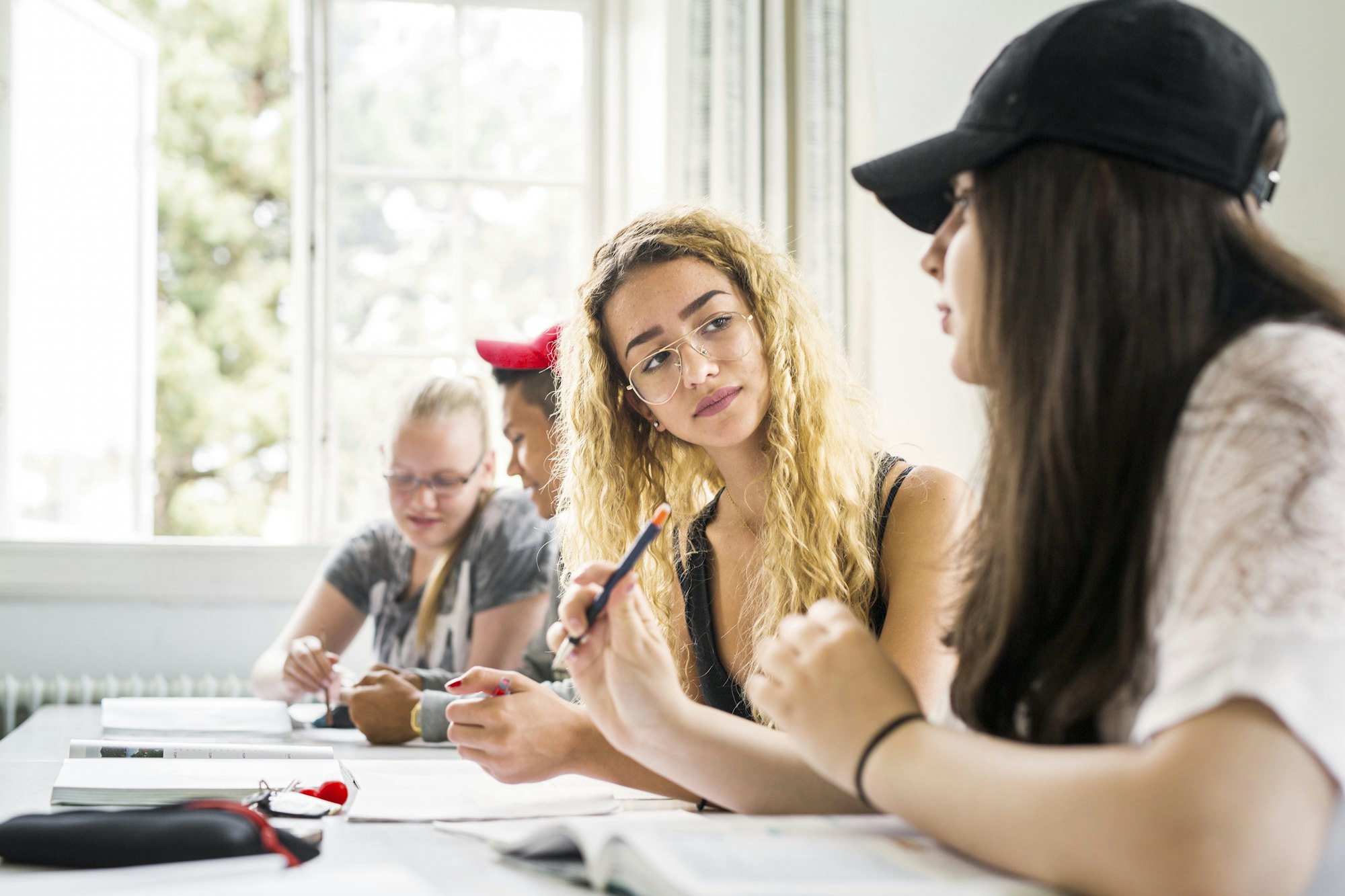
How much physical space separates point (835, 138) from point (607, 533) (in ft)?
5.22

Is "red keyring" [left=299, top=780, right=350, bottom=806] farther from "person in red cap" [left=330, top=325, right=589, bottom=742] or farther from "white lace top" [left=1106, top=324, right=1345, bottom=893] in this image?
"white lace top" [left=1106, top=324, right=1345, bottom=893]

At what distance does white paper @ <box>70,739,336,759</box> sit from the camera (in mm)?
1423

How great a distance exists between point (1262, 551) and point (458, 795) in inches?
31.8

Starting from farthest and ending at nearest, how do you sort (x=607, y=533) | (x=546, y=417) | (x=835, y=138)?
1. (x=835, y=138)
2. (x=546, y=417)
3. (x=607, y=533)

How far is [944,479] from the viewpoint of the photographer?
4.65 feet

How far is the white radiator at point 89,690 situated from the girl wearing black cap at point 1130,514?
2.35 m

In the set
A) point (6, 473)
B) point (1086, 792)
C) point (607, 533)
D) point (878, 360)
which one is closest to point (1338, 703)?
point (1086, 792)

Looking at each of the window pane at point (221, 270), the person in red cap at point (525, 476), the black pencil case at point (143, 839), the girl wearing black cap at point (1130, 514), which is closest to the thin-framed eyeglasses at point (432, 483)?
the person in red cap at point (525, 476)

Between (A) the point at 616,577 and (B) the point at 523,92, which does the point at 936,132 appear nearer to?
(B) the point at 523,92

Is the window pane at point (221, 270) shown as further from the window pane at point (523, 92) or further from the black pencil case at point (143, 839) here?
the black pencil case at point (143, 839)

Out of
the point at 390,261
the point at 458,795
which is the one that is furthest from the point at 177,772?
the point at 390,261

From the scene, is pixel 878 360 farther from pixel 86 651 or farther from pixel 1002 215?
pixel 86 651

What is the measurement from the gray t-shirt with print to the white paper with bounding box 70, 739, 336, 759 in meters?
0.76

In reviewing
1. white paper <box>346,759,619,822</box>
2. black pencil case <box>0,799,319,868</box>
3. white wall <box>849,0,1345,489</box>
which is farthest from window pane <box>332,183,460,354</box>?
black pencil case <box>0,799,319,868</box>
